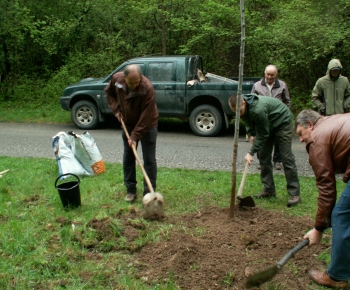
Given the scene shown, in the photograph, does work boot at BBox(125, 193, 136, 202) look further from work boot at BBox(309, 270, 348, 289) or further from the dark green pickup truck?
the dark green pickup truck

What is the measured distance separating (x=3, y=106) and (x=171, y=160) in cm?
914

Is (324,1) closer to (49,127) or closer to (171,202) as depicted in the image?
(49,127)

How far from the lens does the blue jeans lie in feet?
11.0

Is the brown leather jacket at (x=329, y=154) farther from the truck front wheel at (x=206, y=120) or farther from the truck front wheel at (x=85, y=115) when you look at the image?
the truck front wheel at (x=85, y=115)

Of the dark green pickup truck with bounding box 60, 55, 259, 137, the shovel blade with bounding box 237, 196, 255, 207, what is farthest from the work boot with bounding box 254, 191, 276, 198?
the dark green pickup truck with bounding box 60, 55, 259, 137

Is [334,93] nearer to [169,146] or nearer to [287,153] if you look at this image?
[287,153]

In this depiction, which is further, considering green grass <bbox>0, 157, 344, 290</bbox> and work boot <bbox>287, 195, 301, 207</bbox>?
work boot <bbox>287, 195, 301, 207</bbox>

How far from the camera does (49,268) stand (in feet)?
13.2

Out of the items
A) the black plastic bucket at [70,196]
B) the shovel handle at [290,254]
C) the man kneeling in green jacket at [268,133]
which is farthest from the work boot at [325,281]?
the black plastic bucket at [70,196]

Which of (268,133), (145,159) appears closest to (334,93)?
(268,133)

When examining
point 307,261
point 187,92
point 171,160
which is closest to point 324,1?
point 187,92

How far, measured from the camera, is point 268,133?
5.36m

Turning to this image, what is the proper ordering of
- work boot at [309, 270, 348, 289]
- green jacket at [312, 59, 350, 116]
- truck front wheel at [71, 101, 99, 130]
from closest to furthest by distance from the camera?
work boot at [309, 270, 348, 289]
green jacket at [312, 59, 350, 116]
truck front wheel at [71, 101, 99, 130]

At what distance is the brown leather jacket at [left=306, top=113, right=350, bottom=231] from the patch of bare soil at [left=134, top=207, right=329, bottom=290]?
957 millimetres
